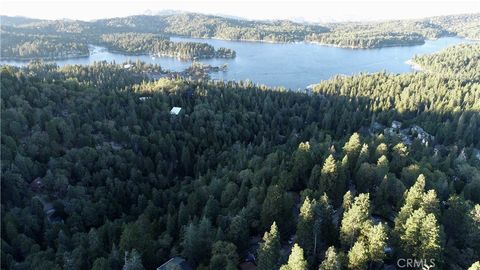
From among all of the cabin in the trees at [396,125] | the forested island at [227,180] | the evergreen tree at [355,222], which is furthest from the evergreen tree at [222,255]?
the cabin in the trees at [396,125]

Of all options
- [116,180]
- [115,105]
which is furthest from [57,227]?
[115,105]

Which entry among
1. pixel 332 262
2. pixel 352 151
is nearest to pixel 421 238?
pixel 332 262

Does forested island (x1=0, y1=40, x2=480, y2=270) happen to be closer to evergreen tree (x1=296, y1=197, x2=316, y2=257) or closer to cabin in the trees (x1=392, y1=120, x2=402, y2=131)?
evergreen tree (x1=296, y1=197, x2=316, y2=257)

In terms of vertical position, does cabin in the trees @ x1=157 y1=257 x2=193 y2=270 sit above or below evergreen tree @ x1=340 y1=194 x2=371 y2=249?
below

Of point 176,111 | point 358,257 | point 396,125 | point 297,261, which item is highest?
point 297,261

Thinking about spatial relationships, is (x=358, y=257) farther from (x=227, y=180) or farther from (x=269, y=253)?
(x=227, y=180)

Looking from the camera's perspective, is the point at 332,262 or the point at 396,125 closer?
the point at 332,262

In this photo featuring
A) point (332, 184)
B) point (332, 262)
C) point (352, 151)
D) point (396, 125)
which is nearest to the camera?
point (332, 262)

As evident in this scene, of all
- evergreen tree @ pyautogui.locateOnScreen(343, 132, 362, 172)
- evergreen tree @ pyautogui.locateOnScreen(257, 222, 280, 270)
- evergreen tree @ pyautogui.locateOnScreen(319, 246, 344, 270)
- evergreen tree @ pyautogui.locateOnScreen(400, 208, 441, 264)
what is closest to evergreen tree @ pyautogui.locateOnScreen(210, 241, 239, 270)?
evergreen tree @ pyautogui.locateOnScreen(257, 222, 280, 270)

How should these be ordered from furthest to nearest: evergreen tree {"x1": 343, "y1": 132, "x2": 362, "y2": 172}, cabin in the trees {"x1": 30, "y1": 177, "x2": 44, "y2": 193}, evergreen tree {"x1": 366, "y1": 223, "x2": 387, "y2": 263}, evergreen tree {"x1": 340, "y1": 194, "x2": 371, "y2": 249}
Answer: cabin in the trees {"x1": 30, "y1": 177, "x2": 44, "y2": 193}, evergreen tree {"x1": 343, "y1": 132, "x2": 362, "y2": 172}, evergreen tree {"x1": 340, "y1": 194, "x2": 371, "y2": 249}, evergreen tree {"x1": 366, "y1": 223, "x2": 387, "y2": 263}
